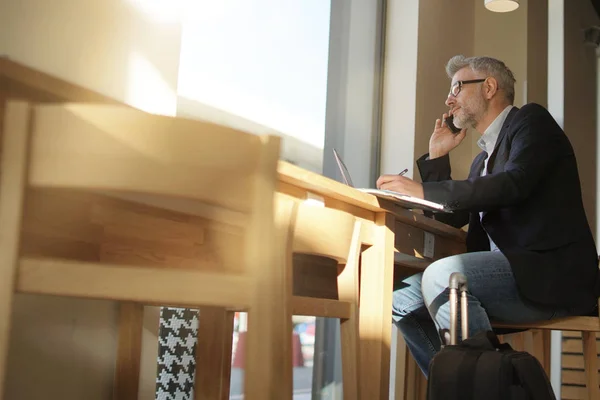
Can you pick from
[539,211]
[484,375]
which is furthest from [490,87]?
[484,375]

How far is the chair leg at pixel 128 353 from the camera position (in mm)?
1749

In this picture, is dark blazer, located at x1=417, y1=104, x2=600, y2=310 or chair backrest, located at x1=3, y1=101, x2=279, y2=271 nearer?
chair backrest, located at x1=3, y1=101, x2=279, y2=271

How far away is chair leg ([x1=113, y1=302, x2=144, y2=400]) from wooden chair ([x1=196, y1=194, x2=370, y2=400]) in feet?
0.57

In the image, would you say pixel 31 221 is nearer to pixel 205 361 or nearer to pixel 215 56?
pixel 205 361

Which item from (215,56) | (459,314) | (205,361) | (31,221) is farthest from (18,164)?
(215,56)

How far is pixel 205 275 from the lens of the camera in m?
1.08

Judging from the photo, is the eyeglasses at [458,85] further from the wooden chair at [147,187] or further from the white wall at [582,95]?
the white wall at [582,95]

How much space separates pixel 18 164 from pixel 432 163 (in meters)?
1.99

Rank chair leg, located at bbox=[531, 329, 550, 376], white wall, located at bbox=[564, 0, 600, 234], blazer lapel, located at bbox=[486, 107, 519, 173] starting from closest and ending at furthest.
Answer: blazer lapel, located at bbox=[486, 107, 519, 173] < chair leg, located at bbox=[531, 329, 550, 376] < white wall, located at bbox=[564, 0, 600, 234]

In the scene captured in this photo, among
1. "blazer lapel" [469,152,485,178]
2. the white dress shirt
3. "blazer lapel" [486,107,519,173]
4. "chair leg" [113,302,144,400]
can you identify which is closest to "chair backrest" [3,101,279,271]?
"chair leg" [113,302,144,400]

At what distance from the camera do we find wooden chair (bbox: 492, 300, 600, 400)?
2.05 m

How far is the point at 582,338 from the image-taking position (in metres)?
2.36

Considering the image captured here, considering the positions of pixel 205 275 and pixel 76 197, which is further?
pixel 76 197

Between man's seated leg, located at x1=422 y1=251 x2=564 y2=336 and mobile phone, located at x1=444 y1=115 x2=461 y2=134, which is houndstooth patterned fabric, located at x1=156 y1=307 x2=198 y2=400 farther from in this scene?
mobile phone, located at x1=444 y1=115 x2=461 y2=134
